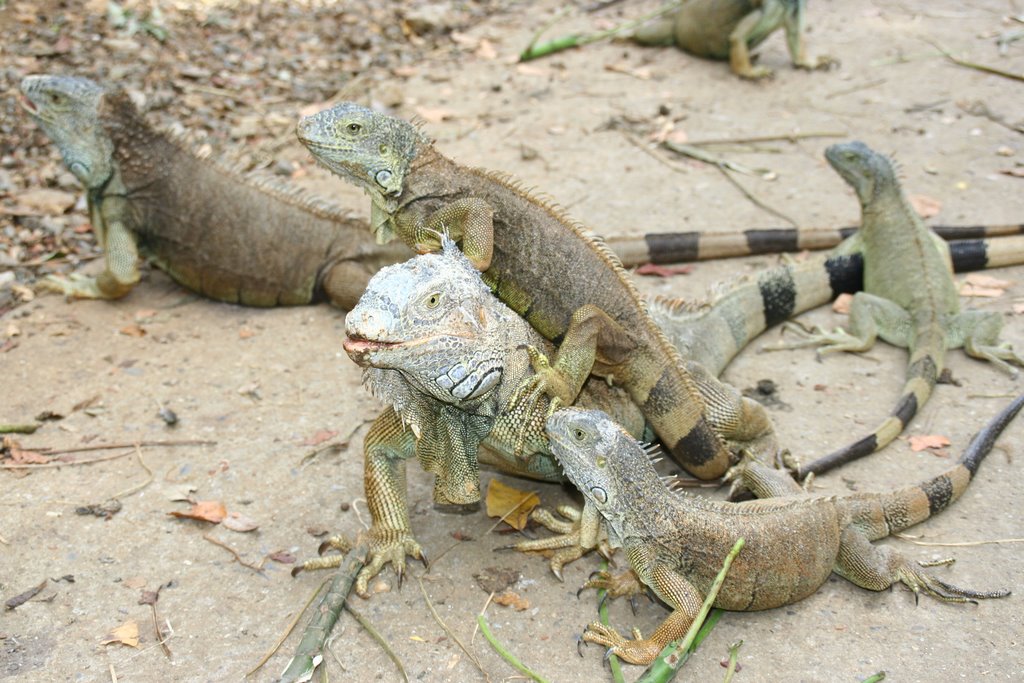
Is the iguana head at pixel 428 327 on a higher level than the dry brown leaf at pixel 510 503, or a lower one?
higher

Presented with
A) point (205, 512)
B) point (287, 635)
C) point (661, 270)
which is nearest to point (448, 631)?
point (287, 635)

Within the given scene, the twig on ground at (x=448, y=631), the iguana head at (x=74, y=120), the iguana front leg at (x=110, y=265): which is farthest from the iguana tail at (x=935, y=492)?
the iguana head at (x=74, y=120)

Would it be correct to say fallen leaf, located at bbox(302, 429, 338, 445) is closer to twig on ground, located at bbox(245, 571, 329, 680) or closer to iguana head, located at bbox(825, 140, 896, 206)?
twig on ground, located at bbox(245, 571, 329, 680)

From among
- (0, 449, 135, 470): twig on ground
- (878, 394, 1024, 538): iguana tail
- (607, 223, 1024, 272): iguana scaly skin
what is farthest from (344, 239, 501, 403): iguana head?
(607, 223, 1024, 272): iguana scaly skin

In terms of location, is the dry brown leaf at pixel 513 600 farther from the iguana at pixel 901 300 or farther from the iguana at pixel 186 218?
the iguana at pixel 186 218

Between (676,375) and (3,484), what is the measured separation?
2.96 metres

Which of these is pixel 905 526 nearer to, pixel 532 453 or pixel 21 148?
pixel 532 453

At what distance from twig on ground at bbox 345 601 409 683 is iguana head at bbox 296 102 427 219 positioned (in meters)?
1.64

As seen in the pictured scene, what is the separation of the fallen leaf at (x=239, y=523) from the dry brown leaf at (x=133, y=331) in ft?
6.72

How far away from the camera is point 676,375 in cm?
417

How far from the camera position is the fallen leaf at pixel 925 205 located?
6570 millimetres

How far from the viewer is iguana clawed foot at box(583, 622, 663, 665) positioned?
3488mm

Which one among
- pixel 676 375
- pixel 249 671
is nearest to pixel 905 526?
pixel 676 375

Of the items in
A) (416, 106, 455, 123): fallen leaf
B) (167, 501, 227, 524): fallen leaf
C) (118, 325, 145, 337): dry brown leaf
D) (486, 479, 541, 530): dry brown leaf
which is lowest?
(118, 325, 145, 337): dry brown leaf
